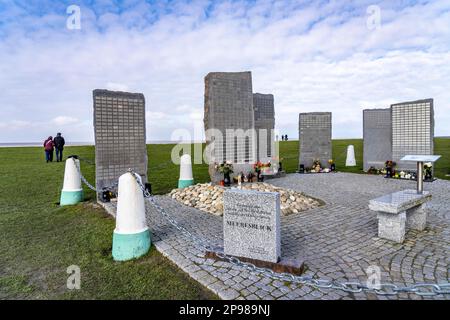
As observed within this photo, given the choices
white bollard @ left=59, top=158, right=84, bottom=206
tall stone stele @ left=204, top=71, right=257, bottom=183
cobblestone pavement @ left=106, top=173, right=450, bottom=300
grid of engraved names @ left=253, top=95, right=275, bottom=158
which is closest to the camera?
cobblestone pavement @ left=106, top=173, right=450, bottom=300

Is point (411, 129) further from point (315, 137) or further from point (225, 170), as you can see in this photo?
point (225, 170)

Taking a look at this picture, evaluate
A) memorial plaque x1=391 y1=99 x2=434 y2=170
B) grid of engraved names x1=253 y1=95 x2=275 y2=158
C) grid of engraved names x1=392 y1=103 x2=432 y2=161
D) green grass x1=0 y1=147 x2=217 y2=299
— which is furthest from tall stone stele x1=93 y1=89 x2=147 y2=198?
grid of engraved names x1=392 y1=103 x2=432 y2=161

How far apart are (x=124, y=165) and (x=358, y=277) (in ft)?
23.6

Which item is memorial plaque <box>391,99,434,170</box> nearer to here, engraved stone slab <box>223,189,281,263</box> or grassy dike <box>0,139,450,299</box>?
engraved stone slab <box>223,189,281,263</box>

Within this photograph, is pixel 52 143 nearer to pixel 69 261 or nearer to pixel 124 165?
pixel 124 165

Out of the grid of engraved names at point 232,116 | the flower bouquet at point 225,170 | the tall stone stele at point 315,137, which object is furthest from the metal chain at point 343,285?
the tall stone stele at point 315,137

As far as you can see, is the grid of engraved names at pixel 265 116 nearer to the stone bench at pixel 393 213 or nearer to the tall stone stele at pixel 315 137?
the tall stone stele at pixel 315 137

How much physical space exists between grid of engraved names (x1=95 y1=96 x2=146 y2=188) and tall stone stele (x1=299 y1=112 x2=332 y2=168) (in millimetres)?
9227

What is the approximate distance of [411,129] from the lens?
11.9 meters

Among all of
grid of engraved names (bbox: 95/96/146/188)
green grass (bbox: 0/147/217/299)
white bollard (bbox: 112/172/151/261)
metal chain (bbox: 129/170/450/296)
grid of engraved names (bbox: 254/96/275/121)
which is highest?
grid of engraved names (bbox: 254/96/275/121)

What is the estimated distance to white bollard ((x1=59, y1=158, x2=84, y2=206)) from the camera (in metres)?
7.97

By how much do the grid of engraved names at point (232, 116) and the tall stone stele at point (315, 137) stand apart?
5.32 meters

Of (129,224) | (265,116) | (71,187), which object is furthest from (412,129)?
(71,187)

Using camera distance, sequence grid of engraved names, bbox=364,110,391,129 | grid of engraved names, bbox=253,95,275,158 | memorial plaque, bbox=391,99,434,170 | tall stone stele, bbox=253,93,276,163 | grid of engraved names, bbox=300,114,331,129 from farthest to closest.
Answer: grid of engraved names, bbox=300,114,331,129, grid of engraved names, bbox=364,110,391,129, grid of engraved names, bbox=253,95,275,158, tall stone stele, bbox=253,93,276,163, memorial plaque, bbox=391,99,434,170
